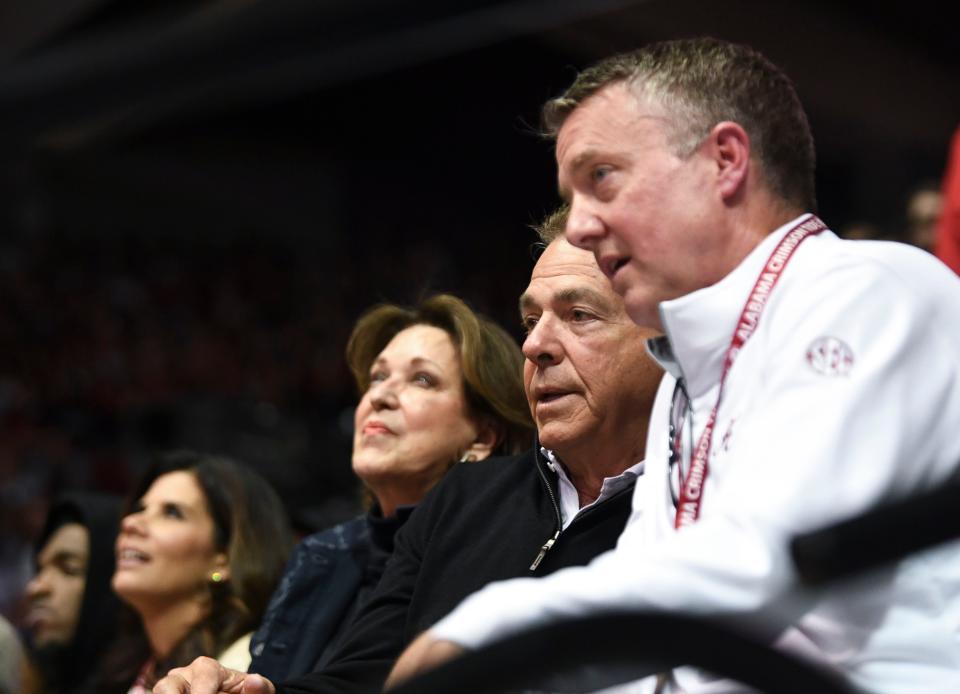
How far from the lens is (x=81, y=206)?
1313 centimetres

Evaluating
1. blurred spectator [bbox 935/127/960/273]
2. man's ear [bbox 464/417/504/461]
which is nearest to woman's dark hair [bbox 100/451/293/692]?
man's ear [bbox 464/417/504/461]

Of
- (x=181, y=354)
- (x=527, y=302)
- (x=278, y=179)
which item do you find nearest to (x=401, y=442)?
(x=527, y=302)

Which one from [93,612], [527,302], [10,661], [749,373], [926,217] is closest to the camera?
[749,373]

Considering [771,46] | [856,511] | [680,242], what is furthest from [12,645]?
[771,46]

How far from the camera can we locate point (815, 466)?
4.25 feet

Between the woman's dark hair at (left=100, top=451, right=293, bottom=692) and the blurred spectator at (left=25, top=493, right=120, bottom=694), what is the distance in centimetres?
28

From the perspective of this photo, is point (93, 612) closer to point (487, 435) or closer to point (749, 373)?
point (487, 435)

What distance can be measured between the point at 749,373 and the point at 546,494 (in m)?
0.82

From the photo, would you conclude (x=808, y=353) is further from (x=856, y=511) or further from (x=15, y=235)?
(x=15, y=235)

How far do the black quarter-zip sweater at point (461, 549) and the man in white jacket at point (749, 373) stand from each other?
39 cm

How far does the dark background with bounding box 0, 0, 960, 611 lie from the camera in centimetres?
823

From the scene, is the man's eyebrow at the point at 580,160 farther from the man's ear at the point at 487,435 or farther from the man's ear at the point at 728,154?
the man's ear at the point at 487,435

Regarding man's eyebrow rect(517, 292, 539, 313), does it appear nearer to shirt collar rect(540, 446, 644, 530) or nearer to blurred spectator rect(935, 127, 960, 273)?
shirt collar rect(540, 446, 644, 530)

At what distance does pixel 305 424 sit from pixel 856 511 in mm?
7319
